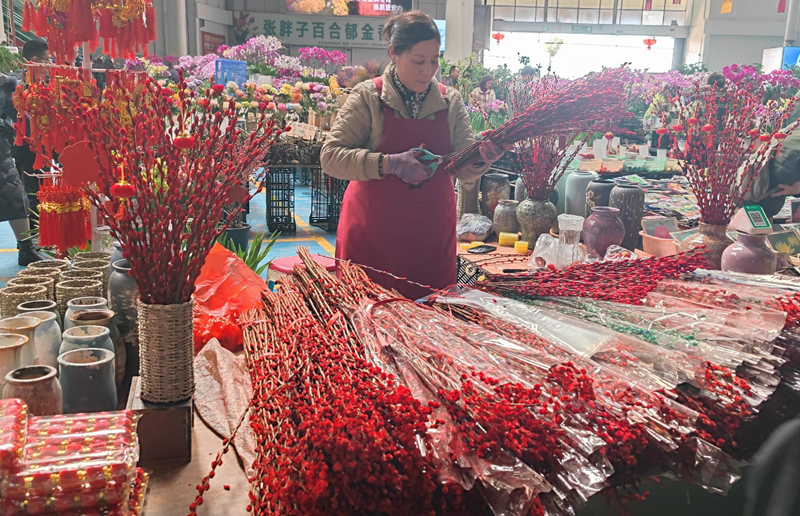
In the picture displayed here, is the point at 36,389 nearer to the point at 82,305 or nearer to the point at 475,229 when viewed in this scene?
the point at 82,305

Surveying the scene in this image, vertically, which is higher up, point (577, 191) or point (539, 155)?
point (539, 155)

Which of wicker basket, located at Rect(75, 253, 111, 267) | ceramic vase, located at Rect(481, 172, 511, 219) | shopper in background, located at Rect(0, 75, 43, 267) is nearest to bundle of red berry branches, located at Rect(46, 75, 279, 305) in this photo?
wicker basket, located at Rect(75, 253, 111, 267)

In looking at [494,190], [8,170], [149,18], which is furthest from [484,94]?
[149,18]

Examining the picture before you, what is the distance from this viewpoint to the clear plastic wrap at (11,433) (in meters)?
0.81

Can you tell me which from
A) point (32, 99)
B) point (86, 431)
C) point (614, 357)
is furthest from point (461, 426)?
point (32, 99)

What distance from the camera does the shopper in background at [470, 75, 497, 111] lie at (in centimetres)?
609

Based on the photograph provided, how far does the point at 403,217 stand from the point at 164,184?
46.3 inches

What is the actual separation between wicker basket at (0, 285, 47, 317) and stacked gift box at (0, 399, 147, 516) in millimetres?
538

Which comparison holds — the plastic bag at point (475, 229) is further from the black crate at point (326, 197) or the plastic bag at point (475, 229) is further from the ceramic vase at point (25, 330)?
the black crate at point (326, 197)

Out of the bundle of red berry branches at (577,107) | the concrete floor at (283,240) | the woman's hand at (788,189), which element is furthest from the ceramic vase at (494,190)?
the concrete floor at (283,240)


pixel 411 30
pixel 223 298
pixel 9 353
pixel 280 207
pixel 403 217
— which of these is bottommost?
pixel 280 207

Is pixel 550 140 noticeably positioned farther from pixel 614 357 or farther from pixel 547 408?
pixel 547 408

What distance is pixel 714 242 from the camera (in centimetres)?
221

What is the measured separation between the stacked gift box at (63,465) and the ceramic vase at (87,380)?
6.0 inches
